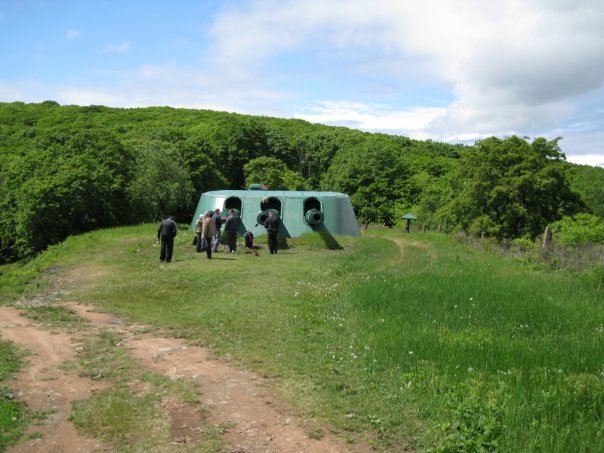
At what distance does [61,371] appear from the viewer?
6.61 metres

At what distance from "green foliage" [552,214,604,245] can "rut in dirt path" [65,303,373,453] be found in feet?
46.9

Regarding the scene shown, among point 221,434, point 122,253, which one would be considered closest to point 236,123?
point 122,253

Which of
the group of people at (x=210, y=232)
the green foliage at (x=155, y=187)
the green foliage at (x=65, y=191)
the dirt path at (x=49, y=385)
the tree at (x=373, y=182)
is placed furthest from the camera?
the tree at (x=373, y=182)

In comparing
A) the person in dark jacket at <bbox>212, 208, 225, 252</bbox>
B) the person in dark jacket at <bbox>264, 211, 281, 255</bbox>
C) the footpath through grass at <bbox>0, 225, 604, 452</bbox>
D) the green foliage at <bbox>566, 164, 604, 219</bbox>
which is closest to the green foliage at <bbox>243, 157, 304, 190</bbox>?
the green foliage at <bbox>566, 164, 604, 219</bbox>

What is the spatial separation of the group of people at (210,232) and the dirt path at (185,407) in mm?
7043

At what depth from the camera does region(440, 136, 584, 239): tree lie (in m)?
24.6

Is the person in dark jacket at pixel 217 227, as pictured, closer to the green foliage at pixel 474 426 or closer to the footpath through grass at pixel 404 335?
the footpath through grass at pixel 404 335

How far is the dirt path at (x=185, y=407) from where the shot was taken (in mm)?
4883

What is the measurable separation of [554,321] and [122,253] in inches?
521

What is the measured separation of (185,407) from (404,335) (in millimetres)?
3077

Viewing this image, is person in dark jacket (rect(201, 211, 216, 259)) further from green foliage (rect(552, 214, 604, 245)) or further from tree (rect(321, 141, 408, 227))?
tree (rect(321, 141, 408, 227))

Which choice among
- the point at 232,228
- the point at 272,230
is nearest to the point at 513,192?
the point at 272,230

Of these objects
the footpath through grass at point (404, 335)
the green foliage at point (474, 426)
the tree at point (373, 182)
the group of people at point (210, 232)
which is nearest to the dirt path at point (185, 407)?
the footpath through grass at point (404, 335)

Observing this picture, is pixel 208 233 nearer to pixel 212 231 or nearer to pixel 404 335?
pixel 212 231
